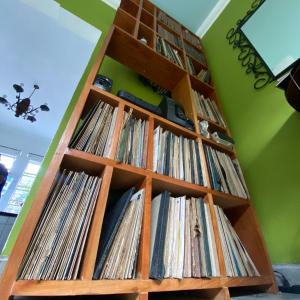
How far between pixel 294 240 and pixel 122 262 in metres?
0.84

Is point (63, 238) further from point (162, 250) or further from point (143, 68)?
point (143, 68)

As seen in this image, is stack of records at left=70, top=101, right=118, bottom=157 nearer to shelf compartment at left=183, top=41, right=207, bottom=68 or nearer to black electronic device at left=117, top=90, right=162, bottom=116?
black electronic device at left=117, top=90, right=162, bottom=116

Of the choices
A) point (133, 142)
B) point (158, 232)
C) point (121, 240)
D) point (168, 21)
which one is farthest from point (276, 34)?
point (121, 240)

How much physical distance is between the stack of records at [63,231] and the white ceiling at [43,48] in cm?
158

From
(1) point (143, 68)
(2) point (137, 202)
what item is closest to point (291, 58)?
(1) point (143, 68)

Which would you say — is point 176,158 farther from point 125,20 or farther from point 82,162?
point 125,20

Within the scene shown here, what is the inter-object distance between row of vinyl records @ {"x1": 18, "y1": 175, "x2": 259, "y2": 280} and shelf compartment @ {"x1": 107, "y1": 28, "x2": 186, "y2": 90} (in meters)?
1.06

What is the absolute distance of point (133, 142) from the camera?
915mm

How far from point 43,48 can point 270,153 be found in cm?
290

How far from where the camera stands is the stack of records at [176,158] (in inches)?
36.5

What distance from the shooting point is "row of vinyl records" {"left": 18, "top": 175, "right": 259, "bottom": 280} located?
537 millimetres

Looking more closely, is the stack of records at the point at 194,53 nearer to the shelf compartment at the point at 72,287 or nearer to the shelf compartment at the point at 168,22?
the shelf compartment at the point at 168,22

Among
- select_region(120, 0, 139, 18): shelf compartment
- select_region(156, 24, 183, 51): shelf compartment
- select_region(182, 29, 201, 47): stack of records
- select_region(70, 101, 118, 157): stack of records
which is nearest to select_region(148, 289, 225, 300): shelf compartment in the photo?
select_region(70, 101, 118, 157): stack of records

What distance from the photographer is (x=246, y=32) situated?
166 centimetres
